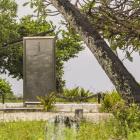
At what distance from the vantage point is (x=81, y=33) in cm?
1362

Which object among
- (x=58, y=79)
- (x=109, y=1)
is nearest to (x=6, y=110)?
(x=109, y=1)

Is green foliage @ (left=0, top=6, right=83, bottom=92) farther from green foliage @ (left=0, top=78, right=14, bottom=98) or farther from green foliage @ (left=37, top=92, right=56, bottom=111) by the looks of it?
green foliage @ (left=37, top=92, right=56, bottom=111)

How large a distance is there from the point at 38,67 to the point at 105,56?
12081 mm

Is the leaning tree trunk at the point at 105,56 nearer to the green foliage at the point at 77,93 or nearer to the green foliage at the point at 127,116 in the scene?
the green foliage at the point at 127,116

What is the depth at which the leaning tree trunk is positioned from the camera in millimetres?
12969

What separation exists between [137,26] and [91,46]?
1.35 meters

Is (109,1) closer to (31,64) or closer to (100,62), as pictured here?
(100,62)

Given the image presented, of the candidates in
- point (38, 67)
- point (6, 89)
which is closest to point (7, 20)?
point (6, 89)

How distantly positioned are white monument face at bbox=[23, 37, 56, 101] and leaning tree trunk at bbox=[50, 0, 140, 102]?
36.5ft

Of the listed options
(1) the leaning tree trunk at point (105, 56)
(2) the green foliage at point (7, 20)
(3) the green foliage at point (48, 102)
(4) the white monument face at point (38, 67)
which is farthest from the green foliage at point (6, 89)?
(1) the leaning tree trunk at point (105, 56)

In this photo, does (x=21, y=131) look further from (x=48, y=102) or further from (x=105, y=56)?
(x=48, y=102)

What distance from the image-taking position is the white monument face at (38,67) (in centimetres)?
2488

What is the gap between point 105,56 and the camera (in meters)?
13.1

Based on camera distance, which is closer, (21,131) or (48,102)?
(21,131)
